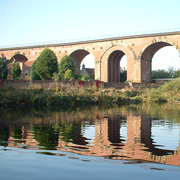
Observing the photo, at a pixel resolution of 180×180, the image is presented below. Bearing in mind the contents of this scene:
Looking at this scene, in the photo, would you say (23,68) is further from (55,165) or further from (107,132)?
(55,165)

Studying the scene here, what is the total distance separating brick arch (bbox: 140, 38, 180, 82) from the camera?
117 ft

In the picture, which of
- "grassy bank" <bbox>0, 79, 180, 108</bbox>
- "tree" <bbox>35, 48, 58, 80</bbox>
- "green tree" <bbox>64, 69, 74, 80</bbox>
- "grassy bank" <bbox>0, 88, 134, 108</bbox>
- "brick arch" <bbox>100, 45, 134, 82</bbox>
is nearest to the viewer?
"grassy bank" <bbox>0, 88, 134, 108</bbox>

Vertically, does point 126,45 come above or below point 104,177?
above

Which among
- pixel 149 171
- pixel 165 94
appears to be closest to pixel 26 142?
pixel 149 171

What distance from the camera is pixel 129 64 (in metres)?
38.2

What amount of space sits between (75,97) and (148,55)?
61.1 feet

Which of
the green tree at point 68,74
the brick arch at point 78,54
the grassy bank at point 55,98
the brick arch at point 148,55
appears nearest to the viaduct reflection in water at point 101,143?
the grassy bank at point 55,98

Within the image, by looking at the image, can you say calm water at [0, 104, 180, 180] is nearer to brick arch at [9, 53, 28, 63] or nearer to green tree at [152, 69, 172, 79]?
brick arch at [9, 53, 28, 63]

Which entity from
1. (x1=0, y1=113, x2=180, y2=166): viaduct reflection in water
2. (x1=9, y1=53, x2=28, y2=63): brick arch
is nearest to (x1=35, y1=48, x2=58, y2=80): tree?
(x1=9, y1=53, x2=28, y2=63): brick arch

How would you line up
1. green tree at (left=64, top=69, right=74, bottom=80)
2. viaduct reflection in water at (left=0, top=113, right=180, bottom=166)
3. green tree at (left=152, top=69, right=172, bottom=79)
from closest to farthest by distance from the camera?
1. viaduct reflection in water at (left=0, top=113, right=180, bottom=166)
2. green tree at (left=64, top=69, right=74, bottom=80)
3. green tree at (left=152, top=69, right=172, bottom=79)

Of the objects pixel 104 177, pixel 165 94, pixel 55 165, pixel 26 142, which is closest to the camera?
pixel 104 177

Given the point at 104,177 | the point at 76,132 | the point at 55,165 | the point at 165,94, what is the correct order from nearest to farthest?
the point at 104,177 < the point at 55,165 < the point at 76,132 < the point at 165,94

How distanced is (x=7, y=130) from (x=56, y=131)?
1.45 meters

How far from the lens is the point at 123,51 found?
3809 centimetres
